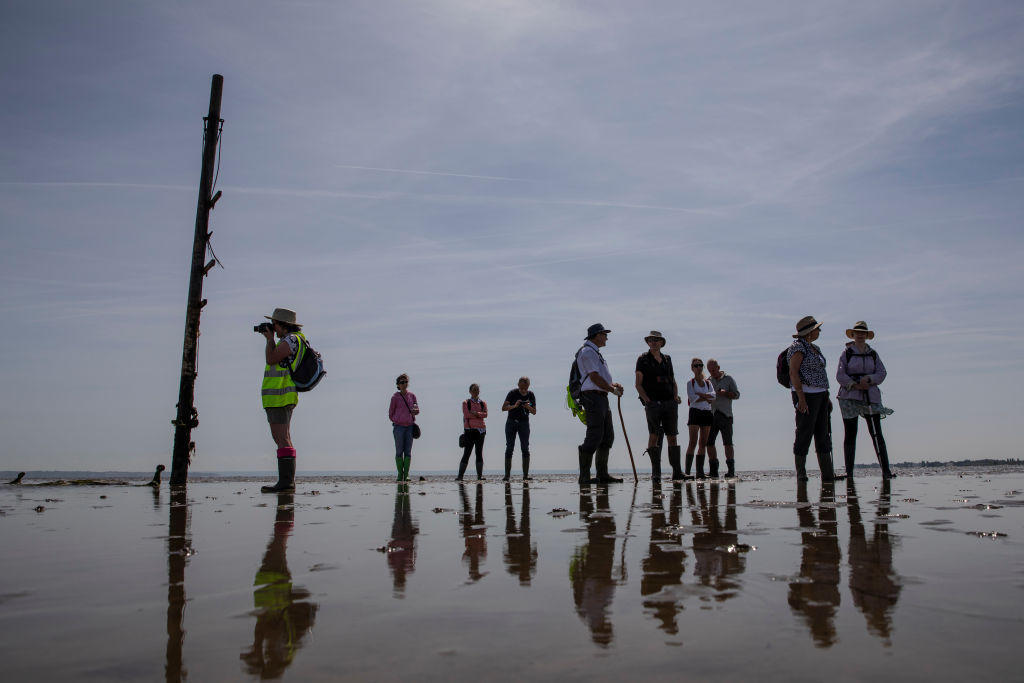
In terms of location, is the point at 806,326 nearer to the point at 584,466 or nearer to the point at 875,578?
the point at 584,466

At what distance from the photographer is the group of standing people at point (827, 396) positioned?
8.95 m

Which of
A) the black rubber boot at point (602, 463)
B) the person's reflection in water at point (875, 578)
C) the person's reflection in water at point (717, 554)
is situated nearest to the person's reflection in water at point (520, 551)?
the person's reflection in water at point (717, 554)

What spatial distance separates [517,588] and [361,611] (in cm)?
52

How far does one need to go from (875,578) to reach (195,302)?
11.3 m

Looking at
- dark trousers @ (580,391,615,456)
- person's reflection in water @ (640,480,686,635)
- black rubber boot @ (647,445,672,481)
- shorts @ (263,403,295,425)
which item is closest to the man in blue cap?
dark trousers @ (580,391,615,456)

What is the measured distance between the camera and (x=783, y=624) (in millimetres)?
1790

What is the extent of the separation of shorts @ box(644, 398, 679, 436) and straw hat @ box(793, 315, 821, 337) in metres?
1.86

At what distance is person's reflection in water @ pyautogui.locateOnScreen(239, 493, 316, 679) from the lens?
62.5 inches

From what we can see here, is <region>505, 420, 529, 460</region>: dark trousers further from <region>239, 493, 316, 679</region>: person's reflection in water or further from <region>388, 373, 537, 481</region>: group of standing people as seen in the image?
<region>239, 493, 316, 679</region>: person's reflection in water

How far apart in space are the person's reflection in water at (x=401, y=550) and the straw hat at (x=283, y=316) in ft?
12.8

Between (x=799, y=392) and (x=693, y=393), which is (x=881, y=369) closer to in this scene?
(x=799, y=392)

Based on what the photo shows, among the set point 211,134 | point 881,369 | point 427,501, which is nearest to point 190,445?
point 211,134

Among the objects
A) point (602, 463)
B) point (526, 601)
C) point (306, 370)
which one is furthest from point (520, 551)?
point (602, 463)

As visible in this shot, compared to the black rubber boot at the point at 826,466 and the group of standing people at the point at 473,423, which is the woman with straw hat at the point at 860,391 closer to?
the black rubber boot at the point at 826,466
